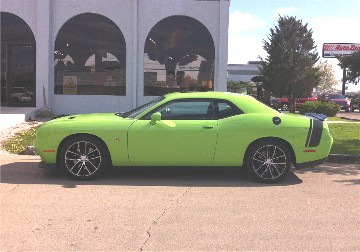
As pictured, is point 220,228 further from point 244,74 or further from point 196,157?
point 244,74

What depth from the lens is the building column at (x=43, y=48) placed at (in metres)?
14.5

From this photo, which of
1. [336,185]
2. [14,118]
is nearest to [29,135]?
[14,118]

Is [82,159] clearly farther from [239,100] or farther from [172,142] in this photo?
[239,100]

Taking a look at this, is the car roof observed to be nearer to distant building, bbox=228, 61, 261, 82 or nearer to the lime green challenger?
the lime green challenger

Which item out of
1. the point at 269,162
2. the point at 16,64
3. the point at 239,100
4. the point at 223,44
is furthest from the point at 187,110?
the point at 16,64

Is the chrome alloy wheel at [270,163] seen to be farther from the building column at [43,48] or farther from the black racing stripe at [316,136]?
the building column at [43,48]

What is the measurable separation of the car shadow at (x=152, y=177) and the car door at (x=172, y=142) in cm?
29

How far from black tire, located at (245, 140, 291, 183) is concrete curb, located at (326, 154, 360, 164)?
92.8 inches

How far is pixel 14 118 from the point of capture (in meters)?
12.4

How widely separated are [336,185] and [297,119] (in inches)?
45.4

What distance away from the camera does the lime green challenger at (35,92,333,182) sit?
6.31m

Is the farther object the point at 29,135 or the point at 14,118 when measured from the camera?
the point at 14,118

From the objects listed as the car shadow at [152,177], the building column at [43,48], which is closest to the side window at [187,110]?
the car shadow at [152,177]

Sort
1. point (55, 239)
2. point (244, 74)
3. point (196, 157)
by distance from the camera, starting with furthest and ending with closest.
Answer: point (244, 74), point (196, 157), point (55, 239)
